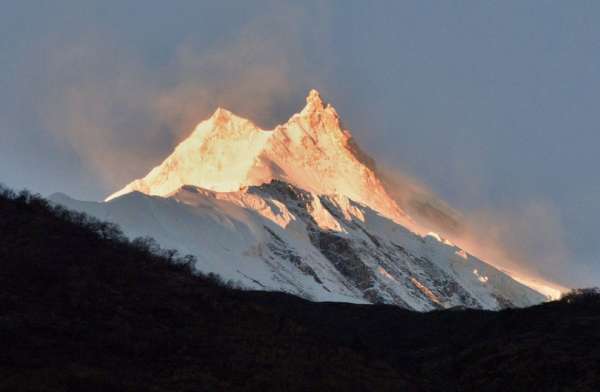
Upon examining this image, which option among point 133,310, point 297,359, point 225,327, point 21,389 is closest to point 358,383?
point 297,359

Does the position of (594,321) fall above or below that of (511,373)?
above

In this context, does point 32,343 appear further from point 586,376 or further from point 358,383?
point 586,376

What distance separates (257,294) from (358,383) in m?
Answer: 58.6

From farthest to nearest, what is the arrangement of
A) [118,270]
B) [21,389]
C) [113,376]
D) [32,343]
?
[118,270], [32,343], [113,376], [21,389]

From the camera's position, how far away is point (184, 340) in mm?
64312

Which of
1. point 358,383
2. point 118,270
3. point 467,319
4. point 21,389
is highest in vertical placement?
point 467,319

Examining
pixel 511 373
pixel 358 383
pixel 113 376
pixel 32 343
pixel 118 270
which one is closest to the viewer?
pixel 113 376

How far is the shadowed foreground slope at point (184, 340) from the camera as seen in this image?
2172 inches

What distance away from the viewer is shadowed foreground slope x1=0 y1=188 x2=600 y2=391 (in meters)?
55.2

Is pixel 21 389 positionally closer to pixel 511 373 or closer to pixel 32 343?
pixel 32 343

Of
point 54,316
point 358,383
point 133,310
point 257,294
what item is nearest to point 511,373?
point 358,383

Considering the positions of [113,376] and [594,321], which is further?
[594,321]

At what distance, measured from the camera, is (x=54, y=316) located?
63.3 m

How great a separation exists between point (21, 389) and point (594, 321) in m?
55.6
